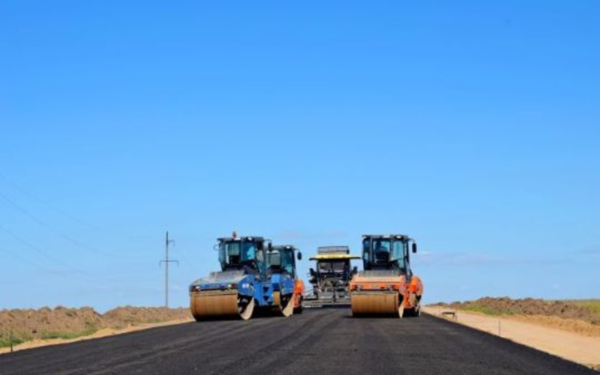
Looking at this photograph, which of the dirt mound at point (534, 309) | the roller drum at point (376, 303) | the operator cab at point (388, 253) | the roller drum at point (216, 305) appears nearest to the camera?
the roller drum at point (376, 303)

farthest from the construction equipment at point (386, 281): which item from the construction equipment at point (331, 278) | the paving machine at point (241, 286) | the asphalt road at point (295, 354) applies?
the construction equipment at point (331, 278)

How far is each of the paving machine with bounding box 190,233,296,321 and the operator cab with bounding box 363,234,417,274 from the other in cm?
434

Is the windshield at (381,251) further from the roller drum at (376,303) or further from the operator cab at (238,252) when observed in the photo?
the operator cab at (238,252)

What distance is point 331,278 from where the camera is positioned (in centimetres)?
5366

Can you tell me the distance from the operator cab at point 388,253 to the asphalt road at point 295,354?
8.25m

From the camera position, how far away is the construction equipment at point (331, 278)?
5312cm

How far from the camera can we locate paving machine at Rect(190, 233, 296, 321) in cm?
3426

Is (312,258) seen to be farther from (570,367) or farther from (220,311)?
(570,367)

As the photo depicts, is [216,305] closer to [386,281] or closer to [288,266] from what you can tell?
[386,281]

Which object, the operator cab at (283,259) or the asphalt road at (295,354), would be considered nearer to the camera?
the asphalt road at (295,354)

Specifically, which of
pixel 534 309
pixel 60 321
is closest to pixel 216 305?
pixel 60 321

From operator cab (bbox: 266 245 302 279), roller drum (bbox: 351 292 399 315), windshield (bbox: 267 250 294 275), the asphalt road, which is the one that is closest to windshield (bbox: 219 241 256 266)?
operator cab (bbox: 266 245 302 279)

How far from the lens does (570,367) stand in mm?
18000

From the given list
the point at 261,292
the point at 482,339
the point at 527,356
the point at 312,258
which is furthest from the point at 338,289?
the point at 527,356
